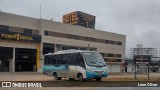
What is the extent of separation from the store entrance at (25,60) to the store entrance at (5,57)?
1462mm

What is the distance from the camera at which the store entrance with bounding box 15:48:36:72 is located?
62.8m

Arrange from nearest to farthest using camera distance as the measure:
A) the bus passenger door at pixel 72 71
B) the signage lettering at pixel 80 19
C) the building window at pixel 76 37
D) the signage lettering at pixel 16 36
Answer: the bus passenger door at pixel 72 71, the signage lettering at pixel 16 36, the building window at pixel 76 37, the signage lettering at pixel 80 19

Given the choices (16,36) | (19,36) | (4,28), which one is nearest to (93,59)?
(4,28)

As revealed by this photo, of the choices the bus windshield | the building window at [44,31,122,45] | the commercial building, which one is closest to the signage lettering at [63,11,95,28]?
the commercial building

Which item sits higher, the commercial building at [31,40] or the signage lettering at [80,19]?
the signage lettering at [80,19]

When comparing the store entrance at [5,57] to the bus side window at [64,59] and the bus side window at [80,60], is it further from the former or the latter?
the bus side window at [80,60]

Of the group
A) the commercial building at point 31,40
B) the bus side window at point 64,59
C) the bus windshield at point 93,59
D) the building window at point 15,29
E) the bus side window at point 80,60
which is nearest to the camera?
the bus windshield at point 93,59

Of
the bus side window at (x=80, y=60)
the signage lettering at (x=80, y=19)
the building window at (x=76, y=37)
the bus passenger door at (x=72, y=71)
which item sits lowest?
the bus passenger door at (x=72, y=71)

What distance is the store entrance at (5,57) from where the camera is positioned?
60094 millimetres

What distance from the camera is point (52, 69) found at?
3325 cm

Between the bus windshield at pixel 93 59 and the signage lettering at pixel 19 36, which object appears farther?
the signage lettering at pixel 19 36

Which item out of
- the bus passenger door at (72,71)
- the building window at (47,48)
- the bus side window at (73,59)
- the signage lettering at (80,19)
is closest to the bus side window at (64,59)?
the bus side window at (73,59)

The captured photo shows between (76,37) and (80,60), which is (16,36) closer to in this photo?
(76,37)

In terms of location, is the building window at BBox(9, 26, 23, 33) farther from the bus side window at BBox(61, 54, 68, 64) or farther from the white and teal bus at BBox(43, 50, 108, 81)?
the bus side window at BBox(61, 54, 68, 64)
